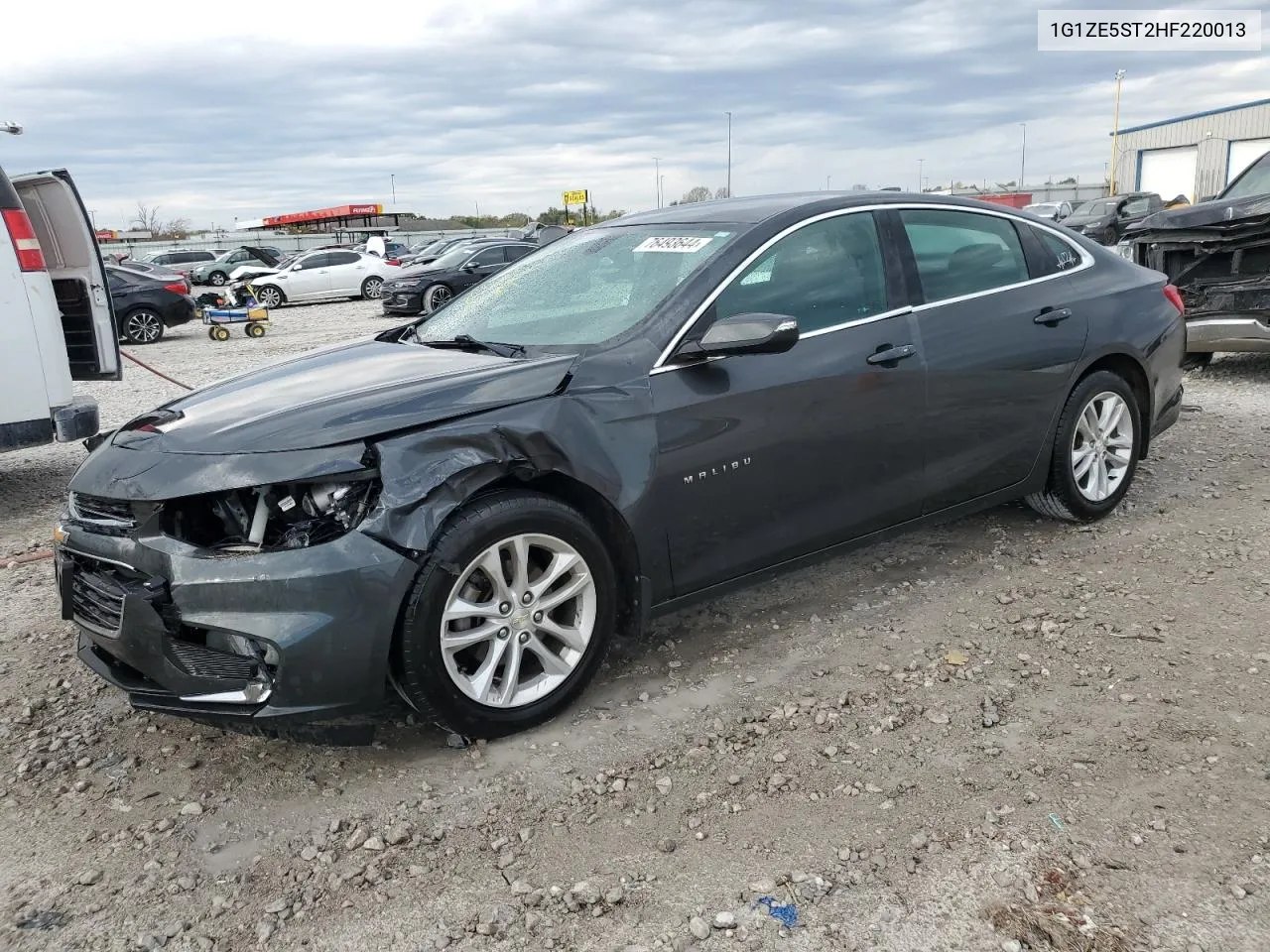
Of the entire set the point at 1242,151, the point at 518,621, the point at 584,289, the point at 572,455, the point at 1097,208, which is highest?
the point at 1242,151

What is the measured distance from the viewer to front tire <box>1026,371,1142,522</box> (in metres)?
4.59

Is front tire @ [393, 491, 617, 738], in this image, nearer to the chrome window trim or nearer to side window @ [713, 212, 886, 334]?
the chrome window trim

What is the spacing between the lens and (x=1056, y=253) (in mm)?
4672

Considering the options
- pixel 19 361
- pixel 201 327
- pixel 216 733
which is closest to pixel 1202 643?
pixel 216 733

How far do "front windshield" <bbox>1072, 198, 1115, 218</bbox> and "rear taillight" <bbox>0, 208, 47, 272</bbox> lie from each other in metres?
24.7

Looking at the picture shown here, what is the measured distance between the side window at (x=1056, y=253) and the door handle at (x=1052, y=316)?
208 millimetres

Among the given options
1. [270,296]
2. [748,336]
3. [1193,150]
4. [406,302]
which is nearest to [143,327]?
[406,302]

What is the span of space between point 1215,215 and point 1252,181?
1456 millimetres

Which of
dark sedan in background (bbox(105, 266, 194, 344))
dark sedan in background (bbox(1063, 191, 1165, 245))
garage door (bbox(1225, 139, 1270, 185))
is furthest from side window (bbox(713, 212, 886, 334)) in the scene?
garage door (bbox(1225, 139, 1270, 185))

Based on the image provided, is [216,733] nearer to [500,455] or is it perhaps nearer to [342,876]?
[342,876]

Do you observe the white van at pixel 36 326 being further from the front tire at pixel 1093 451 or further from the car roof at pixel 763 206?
the front tire at pixel 1093 451

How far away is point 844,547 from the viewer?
3904mm

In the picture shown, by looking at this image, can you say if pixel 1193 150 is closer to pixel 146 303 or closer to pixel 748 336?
pixel 146 303

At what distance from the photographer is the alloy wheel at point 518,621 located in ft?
9.75
